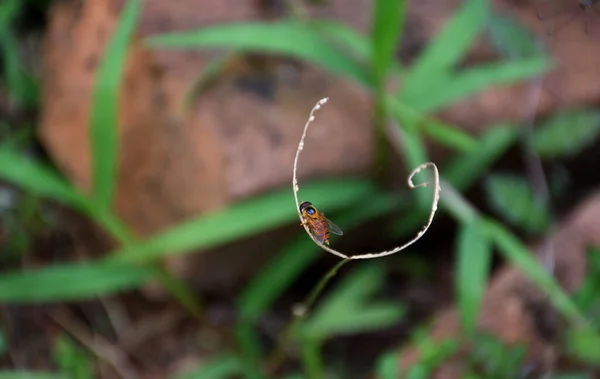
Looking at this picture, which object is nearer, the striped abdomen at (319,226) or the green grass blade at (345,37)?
the striped abdomen at (319,226)

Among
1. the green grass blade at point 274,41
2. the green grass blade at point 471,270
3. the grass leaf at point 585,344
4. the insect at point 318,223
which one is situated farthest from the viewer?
the green grass blade at point 274,41

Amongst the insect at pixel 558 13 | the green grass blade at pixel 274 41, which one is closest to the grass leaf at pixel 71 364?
the green grass blade at pixel 274 41

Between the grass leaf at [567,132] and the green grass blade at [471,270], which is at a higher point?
the grass leaf at [567,132]

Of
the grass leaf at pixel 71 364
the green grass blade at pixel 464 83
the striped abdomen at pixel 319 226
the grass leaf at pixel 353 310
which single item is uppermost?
the striped abdomen at pixel 319 226

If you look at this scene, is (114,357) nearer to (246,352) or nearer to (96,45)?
(246,352)

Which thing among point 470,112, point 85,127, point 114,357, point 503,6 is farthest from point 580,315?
point 85,127

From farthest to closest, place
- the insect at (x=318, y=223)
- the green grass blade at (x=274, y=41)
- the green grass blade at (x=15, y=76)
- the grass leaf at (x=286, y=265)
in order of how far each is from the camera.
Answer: the green grass blade at (x=15, y=76) → the grass leaf at (x=286, y=265) → the green grass blade at (x=274, y=41) → the insect at (x=318, y=223)

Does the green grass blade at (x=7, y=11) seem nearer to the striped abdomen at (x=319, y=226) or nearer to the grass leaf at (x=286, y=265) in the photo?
the grass leaf at (x=286, y=265)

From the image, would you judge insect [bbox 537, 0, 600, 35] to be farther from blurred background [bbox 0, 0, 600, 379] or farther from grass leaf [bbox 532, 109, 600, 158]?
grass leaf [bbox 532, 109, 600, 158]
